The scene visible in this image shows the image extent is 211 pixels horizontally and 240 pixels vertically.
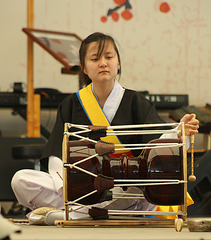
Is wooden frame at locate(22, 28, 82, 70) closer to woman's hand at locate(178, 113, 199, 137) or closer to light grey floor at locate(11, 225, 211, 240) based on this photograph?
woman's hand at locate(178, 113, 199, 137)

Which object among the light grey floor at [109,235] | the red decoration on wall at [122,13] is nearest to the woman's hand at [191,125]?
the light grey floor at [109,235]

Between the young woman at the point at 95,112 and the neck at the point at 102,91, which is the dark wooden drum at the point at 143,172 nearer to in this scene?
the young woman at the point at 95,112

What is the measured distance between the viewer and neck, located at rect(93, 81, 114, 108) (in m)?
2.08

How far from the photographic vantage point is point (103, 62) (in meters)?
1.97

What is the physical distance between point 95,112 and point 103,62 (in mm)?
231

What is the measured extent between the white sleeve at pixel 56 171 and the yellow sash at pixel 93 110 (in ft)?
0.76

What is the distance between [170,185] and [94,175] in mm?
273

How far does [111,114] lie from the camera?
2035 millimetres

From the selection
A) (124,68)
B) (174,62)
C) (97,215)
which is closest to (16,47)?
(124,68)

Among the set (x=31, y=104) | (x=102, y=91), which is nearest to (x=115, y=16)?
(x=31, y=104)

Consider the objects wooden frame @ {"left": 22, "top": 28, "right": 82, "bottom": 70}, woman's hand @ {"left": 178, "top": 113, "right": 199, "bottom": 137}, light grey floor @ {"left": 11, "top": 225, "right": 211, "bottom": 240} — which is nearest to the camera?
light grey floor @ {"left": 11, "top": 225, "right": 211, "bottom": 240}

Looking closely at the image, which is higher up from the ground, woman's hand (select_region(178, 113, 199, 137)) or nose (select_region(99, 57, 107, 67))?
nose (select_region(99, 57, 107, 67))

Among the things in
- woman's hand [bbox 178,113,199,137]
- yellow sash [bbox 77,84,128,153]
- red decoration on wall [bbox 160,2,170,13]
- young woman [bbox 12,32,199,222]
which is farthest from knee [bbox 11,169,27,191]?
red decoration on wall [bbox 160,2,170,13]

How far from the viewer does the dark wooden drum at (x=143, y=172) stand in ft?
5.21
